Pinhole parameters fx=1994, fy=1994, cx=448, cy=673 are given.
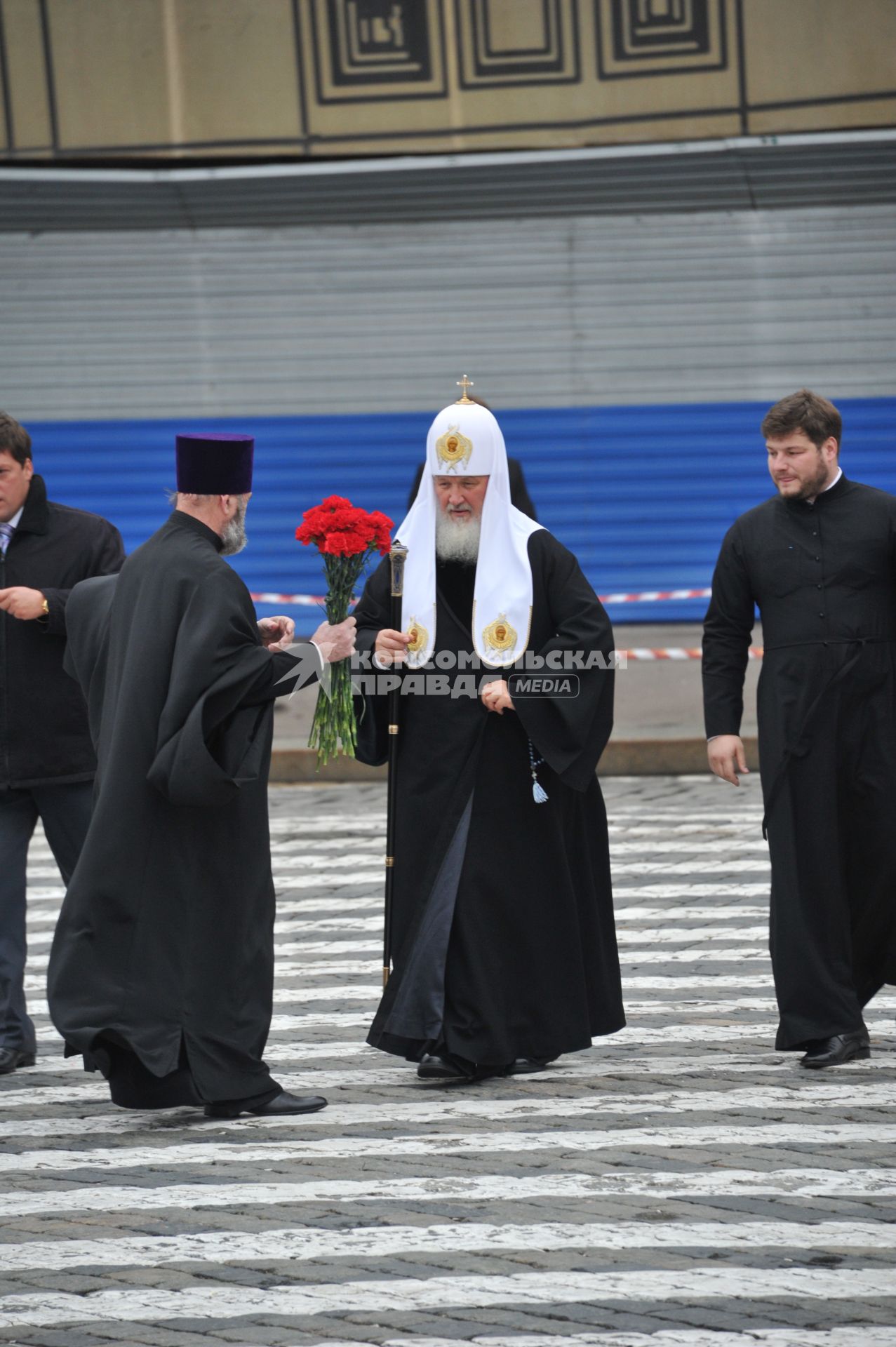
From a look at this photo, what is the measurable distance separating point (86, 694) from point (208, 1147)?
1.49m

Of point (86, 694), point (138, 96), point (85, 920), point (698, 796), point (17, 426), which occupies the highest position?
point (138, 96)

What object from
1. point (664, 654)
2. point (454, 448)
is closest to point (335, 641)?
point (454, 448)

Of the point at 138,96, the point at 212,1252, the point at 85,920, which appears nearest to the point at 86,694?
the point at 85,920

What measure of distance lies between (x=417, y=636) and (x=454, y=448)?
2.12 feet

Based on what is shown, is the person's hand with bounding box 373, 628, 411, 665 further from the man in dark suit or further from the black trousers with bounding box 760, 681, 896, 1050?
the black trousers with bounding box 760, 681, 896, 1050

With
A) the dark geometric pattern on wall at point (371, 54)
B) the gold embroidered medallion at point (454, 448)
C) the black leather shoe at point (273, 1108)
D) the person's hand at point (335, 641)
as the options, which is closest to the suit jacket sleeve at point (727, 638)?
the gold embroidered medallion at point (454, 448)

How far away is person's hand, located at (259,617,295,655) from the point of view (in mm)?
6465

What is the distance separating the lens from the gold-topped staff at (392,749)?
21.5 feet

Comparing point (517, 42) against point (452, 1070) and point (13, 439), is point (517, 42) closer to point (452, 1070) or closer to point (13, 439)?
point (13, 439)

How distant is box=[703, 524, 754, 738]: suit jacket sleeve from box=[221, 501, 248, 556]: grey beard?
1655 mm

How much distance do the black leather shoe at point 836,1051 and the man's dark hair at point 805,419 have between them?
1.93 metres

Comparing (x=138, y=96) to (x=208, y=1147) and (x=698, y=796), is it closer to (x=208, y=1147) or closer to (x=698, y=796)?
(x=698, y=796)

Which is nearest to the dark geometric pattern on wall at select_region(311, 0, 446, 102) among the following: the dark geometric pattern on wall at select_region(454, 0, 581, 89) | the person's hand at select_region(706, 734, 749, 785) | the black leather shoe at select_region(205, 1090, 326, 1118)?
the dark geometric pattern on wall at select_region(454, 0, 581, 89)

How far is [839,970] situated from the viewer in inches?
257
